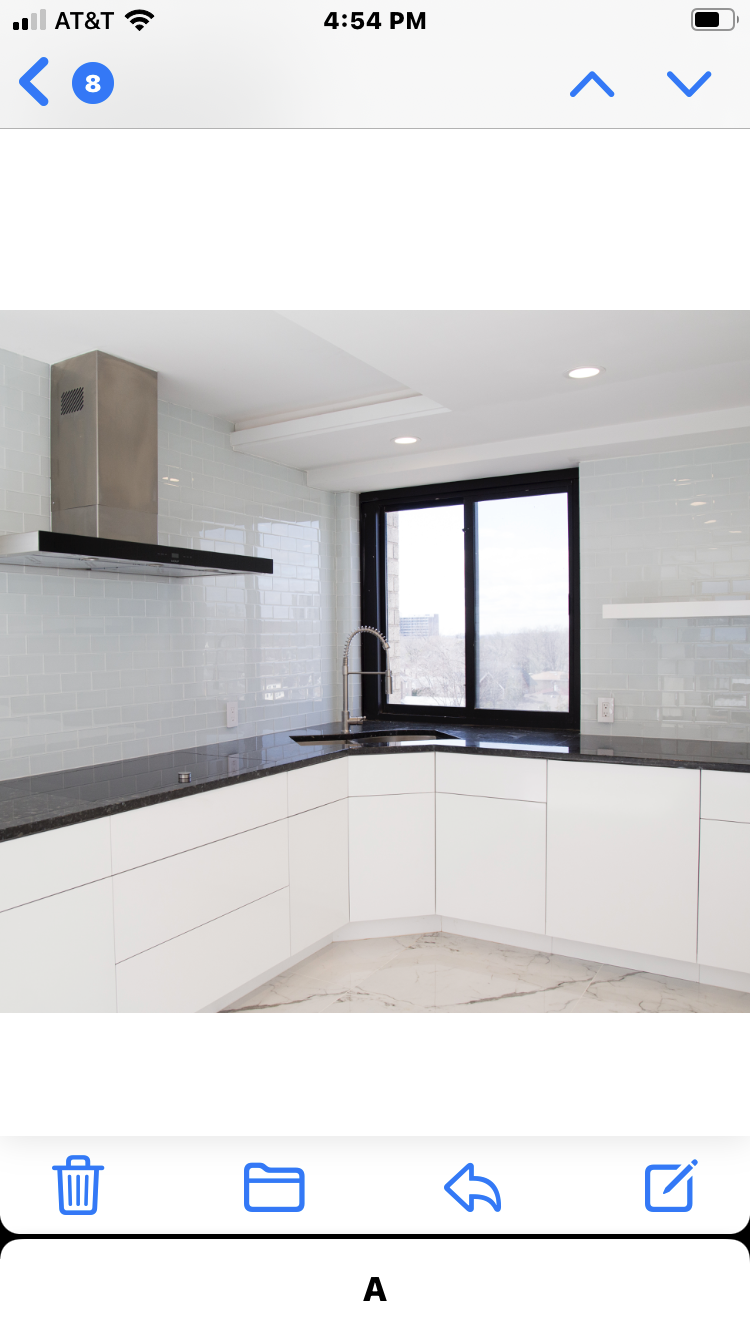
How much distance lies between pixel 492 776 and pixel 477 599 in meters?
1.09

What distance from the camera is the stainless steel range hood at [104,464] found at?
209cm

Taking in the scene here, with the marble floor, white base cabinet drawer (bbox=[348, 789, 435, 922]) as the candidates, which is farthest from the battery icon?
white base cabinet drawer (bbox=[348, 789, 435, 922])

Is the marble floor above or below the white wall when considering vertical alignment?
below

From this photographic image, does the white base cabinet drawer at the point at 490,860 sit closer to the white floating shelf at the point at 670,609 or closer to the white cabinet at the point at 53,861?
the white floating shelf at the point at 670,609

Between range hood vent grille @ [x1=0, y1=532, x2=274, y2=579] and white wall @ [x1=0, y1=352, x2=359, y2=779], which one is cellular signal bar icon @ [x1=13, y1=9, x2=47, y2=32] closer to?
range hood vent grille @ [x1=0, y1=532, x2=274, y2=579]

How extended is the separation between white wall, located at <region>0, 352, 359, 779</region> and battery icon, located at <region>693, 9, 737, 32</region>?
1.93 metres

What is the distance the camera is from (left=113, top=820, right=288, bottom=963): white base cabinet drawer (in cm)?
184

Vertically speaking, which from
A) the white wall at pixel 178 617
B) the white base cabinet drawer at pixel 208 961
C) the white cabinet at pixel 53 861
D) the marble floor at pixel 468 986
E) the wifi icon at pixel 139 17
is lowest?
the marble floor at pixel 468 986

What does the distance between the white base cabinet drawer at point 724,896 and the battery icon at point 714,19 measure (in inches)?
82.3

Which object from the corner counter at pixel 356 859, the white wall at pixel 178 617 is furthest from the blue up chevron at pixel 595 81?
the white wall at pixel 178 617

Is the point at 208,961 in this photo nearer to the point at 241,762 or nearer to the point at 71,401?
the point at 241,762
